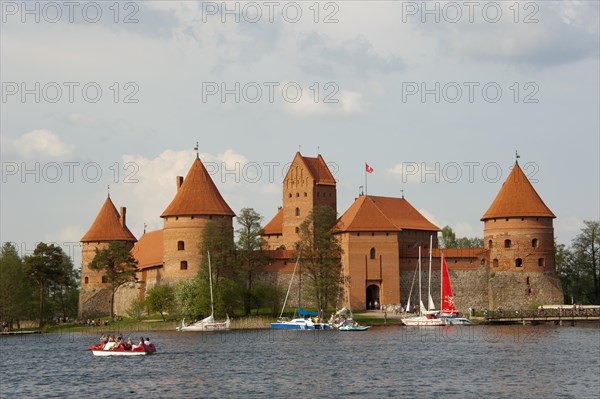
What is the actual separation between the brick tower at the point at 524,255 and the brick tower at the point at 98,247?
2641cm

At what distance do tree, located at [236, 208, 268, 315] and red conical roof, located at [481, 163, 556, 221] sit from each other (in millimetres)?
15496

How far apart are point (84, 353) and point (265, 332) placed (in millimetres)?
13217

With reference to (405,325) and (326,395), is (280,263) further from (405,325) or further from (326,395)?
(326,395)

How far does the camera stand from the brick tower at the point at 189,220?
69375 mm

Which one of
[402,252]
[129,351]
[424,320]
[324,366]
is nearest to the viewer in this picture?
[324,366]

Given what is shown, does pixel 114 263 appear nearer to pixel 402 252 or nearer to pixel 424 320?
pixel 402 252

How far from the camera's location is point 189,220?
228 ft

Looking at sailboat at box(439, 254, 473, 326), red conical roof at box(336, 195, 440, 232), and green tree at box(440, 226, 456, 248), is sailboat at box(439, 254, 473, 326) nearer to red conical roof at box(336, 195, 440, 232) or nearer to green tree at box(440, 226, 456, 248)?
red conical roof at box(336, 195, 440, 232)

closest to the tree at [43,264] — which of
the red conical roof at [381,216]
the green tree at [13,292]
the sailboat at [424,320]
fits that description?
the green tree at [13,292]

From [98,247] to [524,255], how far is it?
2920 centimetres

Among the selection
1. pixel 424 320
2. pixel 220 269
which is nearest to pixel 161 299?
pixel 220 269

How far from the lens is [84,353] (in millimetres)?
50312

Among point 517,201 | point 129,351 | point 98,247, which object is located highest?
point 517,201

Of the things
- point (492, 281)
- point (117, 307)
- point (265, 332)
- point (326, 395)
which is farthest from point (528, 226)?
point (326, 395)
